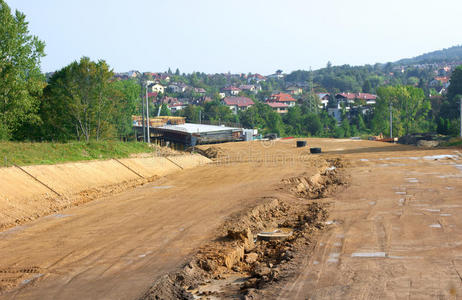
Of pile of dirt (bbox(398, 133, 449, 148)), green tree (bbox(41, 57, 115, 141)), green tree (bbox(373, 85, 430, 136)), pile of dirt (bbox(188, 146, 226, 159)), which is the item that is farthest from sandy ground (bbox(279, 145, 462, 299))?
green tree (bbox(373, 85, 430, 136))

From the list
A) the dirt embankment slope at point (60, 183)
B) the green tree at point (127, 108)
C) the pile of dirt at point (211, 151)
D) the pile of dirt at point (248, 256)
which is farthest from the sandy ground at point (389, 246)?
the green tree at point (127, 108)

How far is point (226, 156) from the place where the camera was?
4000 centimetres

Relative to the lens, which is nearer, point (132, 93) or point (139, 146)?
point (139, 146)

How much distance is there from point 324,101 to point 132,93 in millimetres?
95816

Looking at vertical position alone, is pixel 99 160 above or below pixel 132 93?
below

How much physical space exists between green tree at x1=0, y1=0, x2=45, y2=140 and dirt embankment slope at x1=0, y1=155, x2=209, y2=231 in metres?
10.2

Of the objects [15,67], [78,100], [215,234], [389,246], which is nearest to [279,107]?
[78,100]

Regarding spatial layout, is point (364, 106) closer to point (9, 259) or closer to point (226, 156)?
point (226, 156)

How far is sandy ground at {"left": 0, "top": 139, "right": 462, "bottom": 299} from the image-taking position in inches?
373

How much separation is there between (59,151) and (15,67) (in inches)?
376

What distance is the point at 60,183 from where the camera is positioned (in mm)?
21422

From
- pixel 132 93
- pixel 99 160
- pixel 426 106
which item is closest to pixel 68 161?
→ pixel 99 160

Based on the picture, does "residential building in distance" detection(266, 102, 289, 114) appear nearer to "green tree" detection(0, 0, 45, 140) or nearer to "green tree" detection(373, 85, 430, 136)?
"green tree" detection(373, 85, 430, 136)

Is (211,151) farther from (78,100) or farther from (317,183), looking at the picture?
(317,183)
